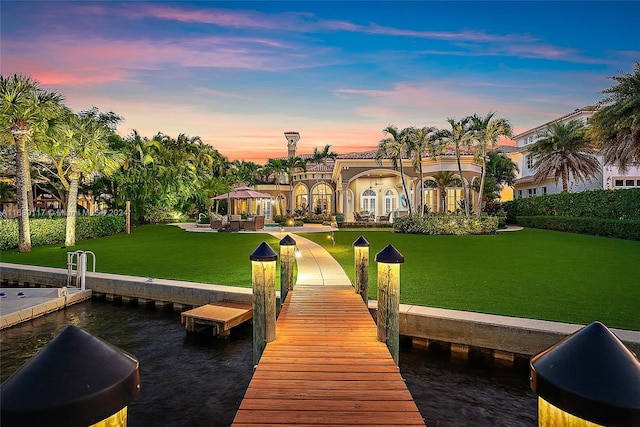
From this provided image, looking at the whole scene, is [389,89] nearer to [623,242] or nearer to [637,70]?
[637,70]

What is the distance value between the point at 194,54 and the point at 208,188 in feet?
73.2

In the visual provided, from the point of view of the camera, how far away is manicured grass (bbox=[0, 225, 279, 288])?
11658 mm

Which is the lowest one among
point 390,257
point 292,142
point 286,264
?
point 286,264

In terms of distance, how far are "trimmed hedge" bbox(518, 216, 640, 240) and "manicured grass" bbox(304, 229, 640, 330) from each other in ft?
4.53

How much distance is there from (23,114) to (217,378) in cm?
1729

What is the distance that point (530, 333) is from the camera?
612cm

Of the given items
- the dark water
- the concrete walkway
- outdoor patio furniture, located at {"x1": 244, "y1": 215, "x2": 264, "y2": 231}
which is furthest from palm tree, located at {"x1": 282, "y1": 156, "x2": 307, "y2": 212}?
the dark water

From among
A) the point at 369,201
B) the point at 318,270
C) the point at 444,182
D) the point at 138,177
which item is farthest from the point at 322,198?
the point at 318,270

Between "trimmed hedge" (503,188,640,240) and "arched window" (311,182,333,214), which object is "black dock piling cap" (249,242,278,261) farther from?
"arched window" (311,182,333,214)

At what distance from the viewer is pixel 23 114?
16750 mm

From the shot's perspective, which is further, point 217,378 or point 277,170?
point 277,170

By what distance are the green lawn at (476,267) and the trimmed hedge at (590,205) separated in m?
3.31

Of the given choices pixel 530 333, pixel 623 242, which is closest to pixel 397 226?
pixel 623 242

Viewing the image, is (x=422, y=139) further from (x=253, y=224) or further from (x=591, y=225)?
(x=253, y=224)
